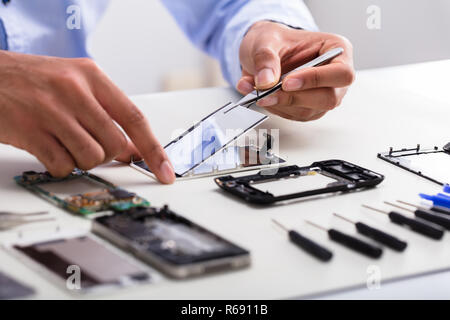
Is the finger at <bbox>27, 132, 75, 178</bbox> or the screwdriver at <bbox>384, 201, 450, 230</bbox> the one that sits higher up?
the finger at <bbox>27, 132, 75, 178</bbox>

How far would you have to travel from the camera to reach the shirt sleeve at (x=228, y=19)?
1.34 meters

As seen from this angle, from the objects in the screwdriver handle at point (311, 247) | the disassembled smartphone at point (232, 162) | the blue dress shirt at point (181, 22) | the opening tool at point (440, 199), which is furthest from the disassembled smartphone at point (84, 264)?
the blue dress shirt at point (181, 22)

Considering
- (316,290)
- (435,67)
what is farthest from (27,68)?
(435,67)

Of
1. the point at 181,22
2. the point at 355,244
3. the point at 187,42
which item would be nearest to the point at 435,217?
the point at 355,244

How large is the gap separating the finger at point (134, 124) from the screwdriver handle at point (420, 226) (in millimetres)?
284

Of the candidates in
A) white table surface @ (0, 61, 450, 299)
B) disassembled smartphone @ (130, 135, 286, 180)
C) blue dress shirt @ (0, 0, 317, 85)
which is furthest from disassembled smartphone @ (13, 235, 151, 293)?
blue dress shirt @ (0, 0, 317, 85)

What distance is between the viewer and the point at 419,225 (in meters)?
0.66

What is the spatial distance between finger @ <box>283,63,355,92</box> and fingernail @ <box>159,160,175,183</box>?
27cm

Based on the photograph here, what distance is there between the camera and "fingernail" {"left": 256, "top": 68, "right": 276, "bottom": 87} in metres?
0.99

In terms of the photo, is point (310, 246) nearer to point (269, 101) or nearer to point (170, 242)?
point (170, 242)

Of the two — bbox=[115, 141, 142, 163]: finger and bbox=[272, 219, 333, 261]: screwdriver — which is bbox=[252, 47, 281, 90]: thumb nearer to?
bbox=[115, 141, 142, 163]: finger

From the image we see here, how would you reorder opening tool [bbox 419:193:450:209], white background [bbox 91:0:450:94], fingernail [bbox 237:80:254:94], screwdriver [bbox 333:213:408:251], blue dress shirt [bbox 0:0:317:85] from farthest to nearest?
white background [bbox 91:0:450:94] < blue dress shirt [bbox 0:0:317:85] < fingernail [bbox 237:80:254:94] < opening tool [bbox 419:193:450:209] < screwdriver [bbox 333:213:408:251]

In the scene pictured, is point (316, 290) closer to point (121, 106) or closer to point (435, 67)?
point (121, 106)

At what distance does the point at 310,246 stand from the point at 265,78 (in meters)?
0.44
